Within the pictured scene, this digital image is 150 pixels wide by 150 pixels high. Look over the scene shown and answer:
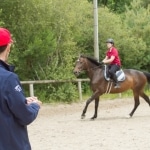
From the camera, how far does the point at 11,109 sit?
12.6 ft

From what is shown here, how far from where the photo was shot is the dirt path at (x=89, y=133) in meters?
9.63

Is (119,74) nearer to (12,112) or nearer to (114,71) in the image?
(114,71)

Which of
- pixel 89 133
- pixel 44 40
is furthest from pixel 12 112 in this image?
pixel 44 40

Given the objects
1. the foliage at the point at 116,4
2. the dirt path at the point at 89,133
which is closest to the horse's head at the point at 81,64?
the dirt path at the point at 89,133

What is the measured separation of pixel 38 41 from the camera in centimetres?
2003

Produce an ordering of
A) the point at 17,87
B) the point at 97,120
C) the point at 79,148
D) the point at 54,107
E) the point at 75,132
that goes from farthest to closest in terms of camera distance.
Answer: the point at 54,107
the point at 97,120
the point at 75,132
the point at 79,148
the point at 17,87

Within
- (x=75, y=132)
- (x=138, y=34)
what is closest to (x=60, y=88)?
(x=75, y=132)

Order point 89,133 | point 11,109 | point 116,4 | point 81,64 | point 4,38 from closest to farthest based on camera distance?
point 11,109 < point 4,38 < point 89,133 < point 81,64 < point 116,4

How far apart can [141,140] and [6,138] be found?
6646mm

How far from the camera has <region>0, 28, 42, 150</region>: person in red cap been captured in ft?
12.6

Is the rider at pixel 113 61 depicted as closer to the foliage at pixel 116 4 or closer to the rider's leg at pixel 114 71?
the rider's leg at pixel 114 71

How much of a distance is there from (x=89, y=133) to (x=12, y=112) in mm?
8087

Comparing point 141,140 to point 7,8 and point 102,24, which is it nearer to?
point 7,8

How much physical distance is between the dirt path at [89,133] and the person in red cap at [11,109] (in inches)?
212
